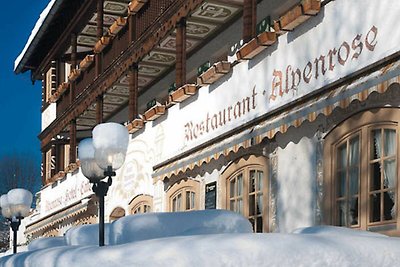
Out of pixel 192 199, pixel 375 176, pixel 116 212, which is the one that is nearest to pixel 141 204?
pixel 116 212

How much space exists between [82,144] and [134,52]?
7.92 metres

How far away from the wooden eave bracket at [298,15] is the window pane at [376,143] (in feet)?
5.02

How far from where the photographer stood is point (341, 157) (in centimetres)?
771

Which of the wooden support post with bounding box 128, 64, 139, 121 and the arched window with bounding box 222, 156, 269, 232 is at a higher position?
the wooden support post with bounding box 128, 64, 139, 121

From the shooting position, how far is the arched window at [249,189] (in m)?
9.58

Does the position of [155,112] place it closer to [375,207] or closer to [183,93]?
[183,93]

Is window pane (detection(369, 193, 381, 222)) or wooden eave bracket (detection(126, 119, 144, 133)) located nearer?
window pane (detection(369, 193, 381, 222))

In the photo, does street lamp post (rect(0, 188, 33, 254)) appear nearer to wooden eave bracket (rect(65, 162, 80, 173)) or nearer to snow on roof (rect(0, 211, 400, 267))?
wooden eave bracket (rect(65, 162, 80, 173))

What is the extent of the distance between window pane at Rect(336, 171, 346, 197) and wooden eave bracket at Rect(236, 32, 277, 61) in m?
1.94

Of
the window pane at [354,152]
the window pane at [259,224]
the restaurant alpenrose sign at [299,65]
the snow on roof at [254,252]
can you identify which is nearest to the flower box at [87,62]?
the restaurant alpenrose sign at [299,65]

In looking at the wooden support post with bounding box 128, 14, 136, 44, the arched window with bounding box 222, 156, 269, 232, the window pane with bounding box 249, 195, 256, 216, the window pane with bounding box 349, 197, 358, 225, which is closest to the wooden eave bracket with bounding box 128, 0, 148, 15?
the wooden support post with bounding box 128, 14, 136, 44

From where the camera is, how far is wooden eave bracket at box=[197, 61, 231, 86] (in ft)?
32.5

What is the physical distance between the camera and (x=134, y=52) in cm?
1525

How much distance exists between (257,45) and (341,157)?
6.33 ft
